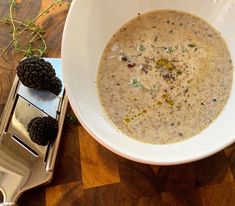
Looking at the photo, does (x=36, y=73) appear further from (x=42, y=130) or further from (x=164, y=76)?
(x=164, y=76)

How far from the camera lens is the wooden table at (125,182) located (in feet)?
2.21

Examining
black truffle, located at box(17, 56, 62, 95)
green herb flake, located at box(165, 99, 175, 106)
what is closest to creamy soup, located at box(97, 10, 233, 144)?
green herb flake, located at box(165, 99, 175, 106)

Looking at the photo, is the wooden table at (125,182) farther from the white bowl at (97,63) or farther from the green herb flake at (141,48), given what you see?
the green herb flake at (141,48)

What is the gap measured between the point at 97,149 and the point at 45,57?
252 millimetres

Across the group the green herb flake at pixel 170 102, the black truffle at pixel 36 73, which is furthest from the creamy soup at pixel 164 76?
the black truffle at pixel 36 73

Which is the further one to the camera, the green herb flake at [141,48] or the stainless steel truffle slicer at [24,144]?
the green herb flake at [141,48]

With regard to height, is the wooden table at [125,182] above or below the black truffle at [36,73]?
below

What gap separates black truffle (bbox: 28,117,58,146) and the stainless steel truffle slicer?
15 mm

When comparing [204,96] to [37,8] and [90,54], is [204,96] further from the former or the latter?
[37,8]

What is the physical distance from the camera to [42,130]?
697 mm

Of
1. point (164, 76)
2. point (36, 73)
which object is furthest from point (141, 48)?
point (36, 73)

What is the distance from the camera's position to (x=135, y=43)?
2.68 feet

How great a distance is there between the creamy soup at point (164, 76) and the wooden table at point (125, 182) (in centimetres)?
7

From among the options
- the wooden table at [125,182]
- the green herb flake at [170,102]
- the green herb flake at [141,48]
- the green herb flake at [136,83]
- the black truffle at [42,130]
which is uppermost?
the green herb flake at [141,48]
